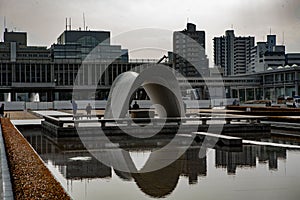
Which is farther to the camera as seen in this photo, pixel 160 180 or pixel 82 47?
pixel 82 47

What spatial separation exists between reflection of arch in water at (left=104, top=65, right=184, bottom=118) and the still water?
338 inches

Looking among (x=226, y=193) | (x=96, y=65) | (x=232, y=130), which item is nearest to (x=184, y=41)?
(x=96, y=65)

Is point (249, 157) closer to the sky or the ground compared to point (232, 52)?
closer to the ground

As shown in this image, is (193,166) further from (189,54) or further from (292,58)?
(292,58)

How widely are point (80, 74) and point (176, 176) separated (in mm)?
73997

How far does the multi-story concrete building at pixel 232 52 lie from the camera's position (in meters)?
172

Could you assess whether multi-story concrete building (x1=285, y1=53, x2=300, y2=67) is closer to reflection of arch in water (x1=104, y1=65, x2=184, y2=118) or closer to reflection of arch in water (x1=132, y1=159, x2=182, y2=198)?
reflection of arch in water (x1=104, y1=65, x2=184, y2=118)

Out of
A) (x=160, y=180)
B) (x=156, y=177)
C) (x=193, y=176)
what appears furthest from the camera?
(x=193, y=176)

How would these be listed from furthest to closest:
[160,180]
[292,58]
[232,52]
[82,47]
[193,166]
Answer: [232,52] → [292,58] → [82,47] → [193,166] → [160,180]

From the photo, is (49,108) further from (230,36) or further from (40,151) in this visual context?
(230,36)

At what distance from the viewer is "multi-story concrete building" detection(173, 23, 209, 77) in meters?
92.3

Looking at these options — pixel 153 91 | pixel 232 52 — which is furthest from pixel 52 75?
pixel 232 52

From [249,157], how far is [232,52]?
161 m

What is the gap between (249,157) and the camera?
1443cm
